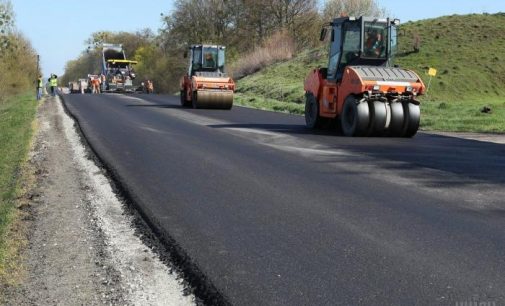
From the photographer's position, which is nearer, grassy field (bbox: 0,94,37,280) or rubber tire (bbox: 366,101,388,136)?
grassy field (bbox: 0,94,37,280)

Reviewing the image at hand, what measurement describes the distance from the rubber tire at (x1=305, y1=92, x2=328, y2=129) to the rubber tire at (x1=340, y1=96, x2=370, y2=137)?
1429 mm

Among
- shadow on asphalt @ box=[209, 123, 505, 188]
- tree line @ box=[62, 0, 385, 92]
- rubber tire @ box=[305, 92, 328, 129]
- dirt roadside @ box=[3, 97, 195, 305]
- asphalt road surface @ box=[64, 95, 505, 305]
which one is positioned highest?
tree line @ box=[62, 0, 385, 92]

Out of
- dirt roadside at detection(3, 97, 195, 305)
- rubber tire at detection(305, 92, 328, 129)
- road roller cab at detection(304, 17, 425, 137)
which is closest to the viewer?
dirt roadside at detection(3, 97, 195, 305)

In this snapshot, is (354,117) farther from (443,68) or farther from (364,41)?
(443,68)

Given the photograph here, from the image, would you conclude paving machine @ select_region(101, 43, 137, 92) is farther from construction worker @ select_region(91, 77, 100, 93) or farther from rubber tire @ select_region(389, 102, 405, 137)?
rubber tire @ select_region(389, 102, 405, 137)

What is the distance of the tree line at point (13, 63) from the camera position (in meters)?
42.5

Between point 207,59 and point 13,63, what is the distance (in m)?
37.8

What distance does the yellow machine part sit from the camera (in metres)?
25.8

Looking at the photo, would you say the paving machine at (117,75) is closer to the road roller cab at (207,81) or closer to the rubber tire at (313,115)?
the road roller cab at (207,81)

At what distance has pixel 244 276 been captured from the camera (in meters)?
4.90

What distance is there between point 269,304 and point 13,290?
6.35 feet

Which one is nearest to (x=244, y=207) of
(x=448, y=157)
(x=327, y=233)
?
(x=327, y=233)

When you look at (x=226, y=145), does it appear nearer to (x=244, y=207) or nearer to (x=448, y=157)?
(x=448, y=157)

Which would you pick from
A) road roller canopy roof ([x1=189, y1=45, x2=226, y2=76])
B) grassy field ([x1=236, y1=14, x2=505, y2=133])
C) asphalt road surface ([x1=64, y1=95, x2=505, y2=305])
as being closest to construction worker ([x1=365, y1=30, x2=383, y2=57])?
asphalt road surface ([x1=64, y1=95, x2=505, y2=305])
